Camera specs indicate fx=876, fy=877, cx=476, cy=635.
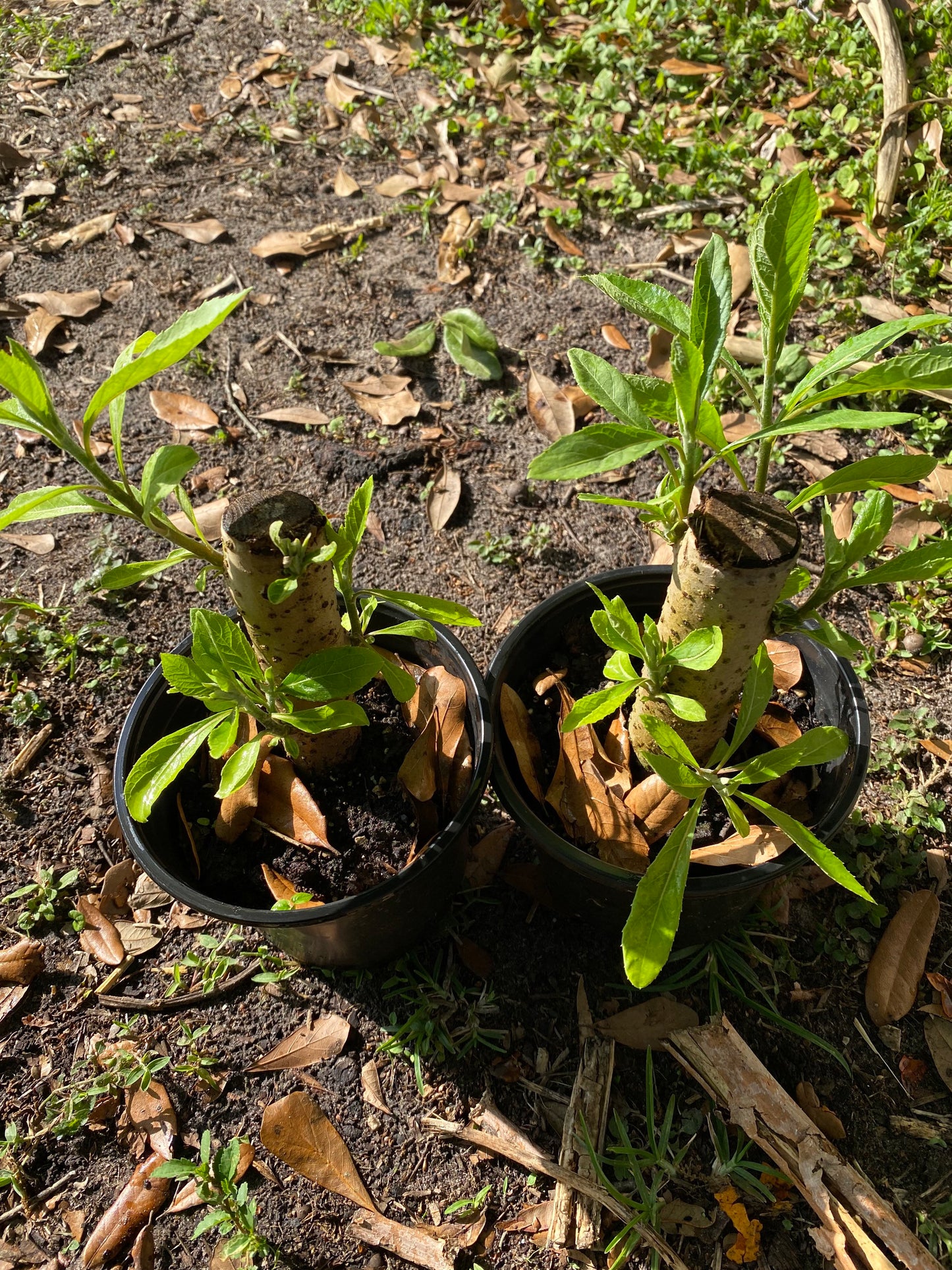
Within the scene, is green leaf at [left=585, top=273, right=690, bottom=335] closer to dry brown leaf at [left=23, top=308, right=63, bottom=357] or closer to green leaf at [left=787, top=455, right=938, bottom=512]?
green leaf at [left=787, top=455, right=938, bottom=512]

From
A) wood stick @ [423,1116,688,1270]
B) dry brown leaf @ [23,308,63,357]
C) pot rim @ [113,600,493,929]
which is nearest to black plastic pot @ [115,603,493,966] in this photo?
pot rim @ [113,600,493,929]

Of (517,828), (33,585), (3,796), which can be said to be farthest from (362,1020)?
(33,585)

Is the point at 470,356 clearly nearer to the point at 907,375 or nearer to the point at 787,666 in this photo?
the point at 787,666

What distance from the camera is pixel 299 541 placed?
122cm

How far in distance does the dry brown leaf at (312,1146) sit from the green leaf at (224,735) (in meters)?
0.86

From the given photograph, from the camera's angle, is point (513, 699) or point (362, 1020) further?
point (362, 1020)

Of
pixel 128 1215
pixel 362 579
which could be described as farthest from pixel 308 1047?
pixel 362 579

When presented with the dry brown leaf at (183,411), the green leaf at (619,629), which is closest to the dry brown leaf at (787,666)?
the green leaf at (619,629)

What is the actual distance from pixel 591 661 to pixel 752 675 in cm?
51

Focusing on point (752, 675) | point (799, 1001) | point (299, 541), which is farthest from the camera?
point (799, 1001)

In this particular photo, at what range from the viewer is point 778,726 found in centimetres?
166

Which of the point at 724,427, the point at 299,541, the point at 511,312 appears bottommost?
the point at 724,427

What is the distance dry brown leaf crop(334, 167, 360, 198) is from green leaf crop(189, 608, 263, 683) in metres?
2.61

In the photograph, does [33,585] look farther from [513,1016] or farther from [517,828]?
[513,1016]
